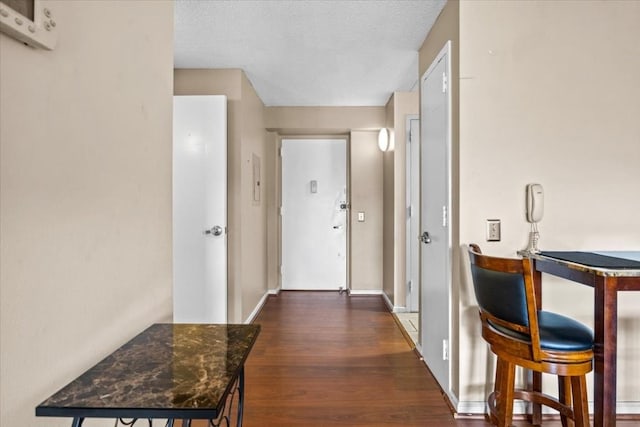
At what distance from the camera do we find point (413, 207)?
345 centimetres

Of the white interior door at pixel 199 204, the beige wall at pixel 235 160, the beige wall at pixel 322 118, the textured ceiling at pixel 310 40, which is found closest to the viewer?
the textured ceiling at pixel 310 40

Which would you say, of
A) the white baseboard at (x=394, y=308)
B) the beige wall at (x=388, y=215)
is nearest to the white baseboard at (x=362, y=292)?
the beige wall at (x=388, y=215)

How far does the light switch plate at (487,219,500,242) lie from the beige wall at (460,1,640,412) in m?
0.03

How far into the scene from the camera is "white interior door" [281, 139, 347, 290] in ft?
14.8

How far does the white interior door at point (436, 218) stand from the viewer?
6.51ft

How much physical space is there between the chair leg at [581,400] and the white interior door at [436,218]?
648 millimetres

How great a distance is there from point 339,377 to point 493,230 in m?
1.34

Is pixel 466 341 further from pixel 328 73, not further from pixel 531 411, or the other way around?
pixel 328 73

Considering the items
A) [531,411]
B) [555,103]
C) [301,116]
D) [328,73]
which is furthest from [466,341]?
[301,116]

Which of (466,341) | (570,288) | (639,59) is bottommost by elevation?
(466,341)

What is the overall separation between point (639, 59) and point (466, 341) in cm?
177

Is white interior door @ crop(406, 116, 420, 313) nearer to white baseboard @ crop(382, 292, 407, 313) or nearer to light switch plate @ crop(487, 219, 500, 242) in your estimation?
white baseboard @ crop(382, 292, 407, 313)

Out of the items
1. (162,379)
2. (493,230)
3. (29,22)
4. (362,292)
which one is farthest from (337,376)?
(29,22)

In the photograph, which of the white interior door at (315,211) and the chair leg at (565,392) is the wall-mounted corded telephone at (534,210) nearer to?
the chair leg at (565,392)
